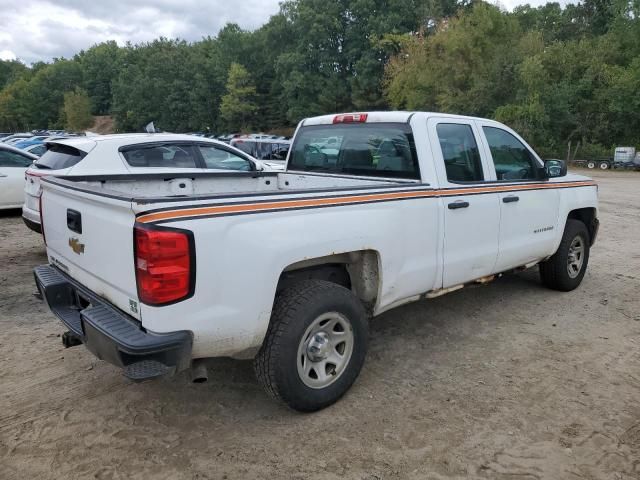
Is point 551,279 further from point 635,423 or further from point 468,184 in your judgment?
point 635,423

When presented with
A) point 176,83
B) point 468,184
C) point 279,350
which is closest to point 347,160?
point 468,184

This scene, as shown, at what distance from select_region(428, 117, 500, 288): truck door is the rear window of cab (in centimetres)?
23

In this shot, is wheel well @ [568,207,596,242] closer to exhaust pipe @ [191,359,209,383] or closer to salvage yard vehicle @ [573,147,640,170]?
exhaust pipe @ [191,359,209,383]

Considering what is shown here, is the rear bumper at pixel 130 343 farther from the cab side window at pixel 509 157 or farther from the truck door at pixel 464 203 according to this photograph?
the cab side window at pixel 509 157

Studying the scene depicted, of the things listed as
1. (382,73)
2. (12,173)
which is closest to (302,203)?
(12,173)

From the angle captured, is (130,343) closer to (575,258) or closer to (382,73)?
(575,258)

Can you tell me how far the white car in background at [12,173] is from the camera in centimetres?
940

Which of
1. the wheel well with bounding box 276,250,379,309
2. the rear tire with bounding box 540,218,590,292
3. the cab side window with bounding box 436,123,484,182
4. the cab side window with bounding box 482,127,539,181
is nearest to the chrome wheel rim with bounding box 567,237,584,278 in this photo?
the rear tire with bounding box 540,218,590,292

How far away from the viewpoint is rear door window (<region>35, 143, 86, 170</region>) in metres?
6.45

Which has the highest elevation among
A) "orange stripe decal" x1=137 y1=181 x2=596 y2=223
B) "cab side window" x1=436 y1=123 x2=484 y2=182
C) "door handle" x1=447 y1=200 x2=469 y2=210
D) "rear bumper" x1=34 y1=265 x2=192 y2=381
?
"cab side window" x1=436 y1=123 x2=484 y2=182

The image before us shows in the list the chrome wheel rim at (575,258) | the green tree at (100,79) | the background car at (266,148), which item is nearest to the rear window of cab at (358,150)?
the chrome wheel rim at (575,258)

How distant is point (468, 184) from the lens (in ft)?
13.6

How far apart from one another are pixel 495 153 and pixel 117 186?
11.3ft

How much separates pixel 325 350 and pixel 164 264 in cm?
125
